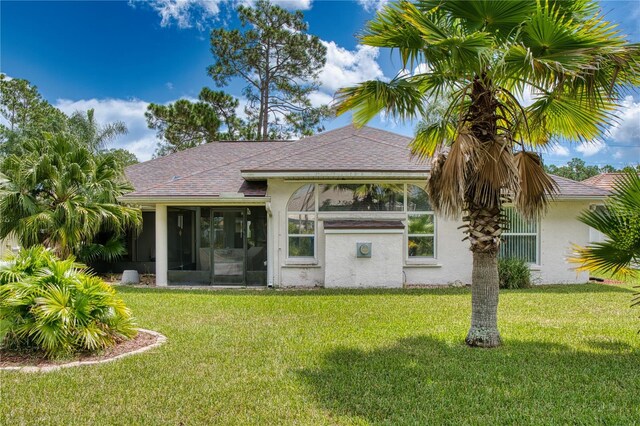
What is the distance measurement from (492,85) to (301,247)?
28.1ft

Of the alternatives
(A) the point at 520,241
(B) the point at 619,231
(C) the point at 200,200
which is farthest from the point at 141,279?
(B) the point at 619,231

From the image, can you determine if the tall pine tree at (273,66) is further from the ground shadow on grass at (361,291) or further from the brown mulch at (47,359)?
the brown mulch at (47,359)

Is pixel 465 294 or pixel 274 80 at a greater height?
pixel 274 80

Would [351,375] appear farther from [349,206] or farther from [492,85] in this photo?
[349,206]

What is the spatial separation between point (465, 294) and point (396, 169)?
14.1 ft

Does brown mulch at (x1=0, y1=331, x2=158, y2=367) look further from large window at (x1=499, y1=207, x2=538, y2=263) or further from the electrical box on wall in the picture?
large window at (x1=499, y1=207, x2=538, y2=263)

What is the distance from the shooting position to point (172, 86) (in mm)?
26906

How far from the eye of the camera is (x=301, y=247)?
1368 cm

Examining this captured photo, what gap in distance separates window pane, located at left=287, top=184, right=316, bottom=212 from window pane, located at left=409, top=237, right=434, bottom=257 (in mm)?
3601

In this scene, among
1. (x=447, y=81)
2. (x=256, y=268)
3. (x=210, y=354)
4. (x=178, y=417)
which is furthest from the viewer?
(x=256, y=268)

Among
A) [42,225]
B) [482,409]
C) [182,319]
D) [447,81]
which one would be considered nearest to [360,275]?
[182,319]

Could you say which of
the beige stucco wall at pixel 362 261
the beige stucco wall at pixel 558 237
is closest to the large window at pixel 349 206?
the beige stucco wall at pixel 362 261

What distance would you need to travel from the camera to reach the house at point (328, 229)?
12859 mm

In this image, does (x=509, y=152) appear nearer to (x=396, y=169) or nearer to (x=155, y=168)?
(x=396, y=169)
